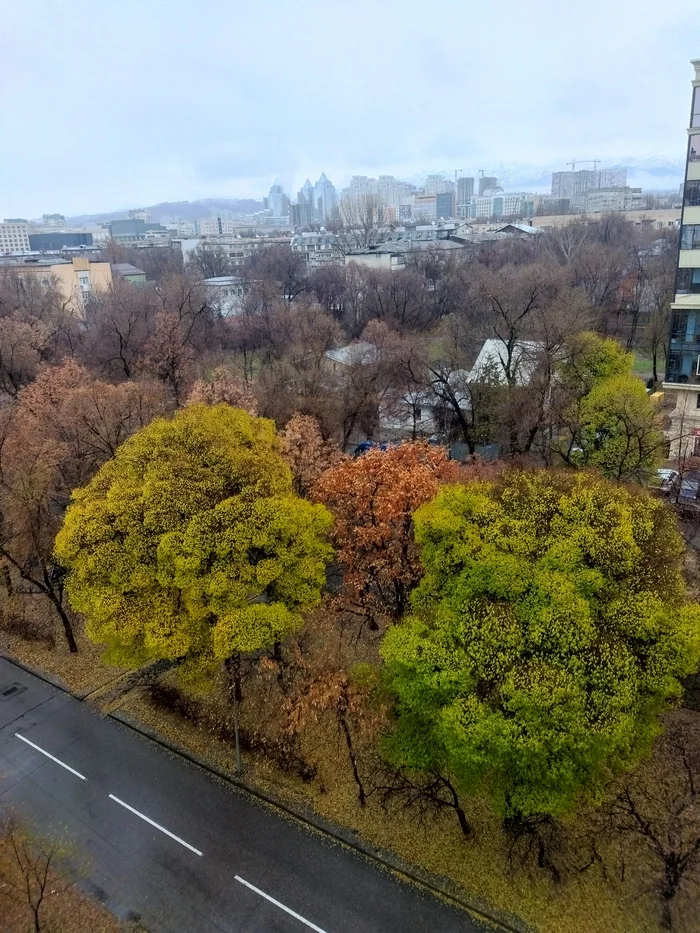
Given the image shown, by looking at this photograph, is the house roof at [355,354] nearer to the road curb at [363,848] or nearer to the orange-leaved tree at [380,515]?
the orange-leaved tree at [380,515]

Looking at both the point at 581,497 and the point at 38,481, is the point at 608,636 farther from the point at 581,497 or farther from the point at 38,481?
the point at 38,481

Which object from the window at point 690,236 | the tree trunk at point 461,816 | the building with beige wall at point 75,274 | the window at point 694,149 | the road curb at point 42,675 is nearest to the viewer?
Result: the tree trunk at point 461,816

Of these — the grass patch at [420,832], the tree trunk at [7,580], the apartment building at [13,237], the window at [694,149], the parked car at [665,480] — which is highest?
the apartment building at [13,237]

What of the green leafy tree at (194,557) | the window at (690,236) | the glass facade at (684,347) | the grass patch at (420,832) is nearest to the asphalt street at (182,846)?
the grass patch at (420,832)

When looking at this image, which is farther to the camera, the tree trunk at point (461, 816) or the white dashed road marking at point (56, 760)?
the white dashed road marking at point (56, 760)

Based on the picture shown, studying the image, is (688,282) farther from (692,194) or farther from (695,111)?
(695,111)

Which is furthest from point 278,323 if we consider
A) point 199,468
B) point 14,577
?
point 199,468

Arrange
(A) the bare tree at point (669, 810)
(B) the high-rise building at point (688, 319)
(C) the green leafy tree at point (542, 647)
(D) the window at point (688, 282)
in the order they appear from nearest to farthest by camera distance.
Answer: (C) the green leafy tree at point (542, 647) → (A) the bare tree at point (669, 810) → (B) the high-rise building at point (688, 319) → (D) the window at point (688, 282)

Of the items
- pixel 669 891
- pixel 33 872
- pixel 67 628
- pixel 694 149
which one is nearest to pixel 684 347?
pixel 694 149

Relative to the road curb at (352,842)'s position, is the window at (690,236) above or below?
above
